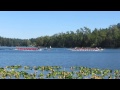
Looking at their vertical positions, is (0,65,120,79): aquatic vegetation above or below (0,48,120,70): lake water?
above

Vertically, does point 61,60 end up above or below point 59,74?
below

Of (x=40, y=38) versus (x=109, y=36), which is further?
Answer: (x=40, y=38)

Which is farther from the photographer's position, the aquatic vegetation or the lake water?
the lake water

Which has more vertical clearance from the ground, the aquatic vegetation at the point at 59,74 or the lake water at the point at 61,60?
the aquatic vegetation at the point at 59,74

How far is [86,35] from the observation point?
11961 mm

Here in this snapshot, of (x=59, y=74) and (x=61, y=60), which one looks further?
(x=61, y=60)

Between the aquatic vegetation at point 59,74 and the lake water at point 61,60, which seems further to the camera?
the lake water at point 61,60

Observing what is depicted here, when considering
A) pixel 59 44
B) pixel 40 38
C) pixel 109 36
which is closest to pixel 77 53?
pixel 40 38
